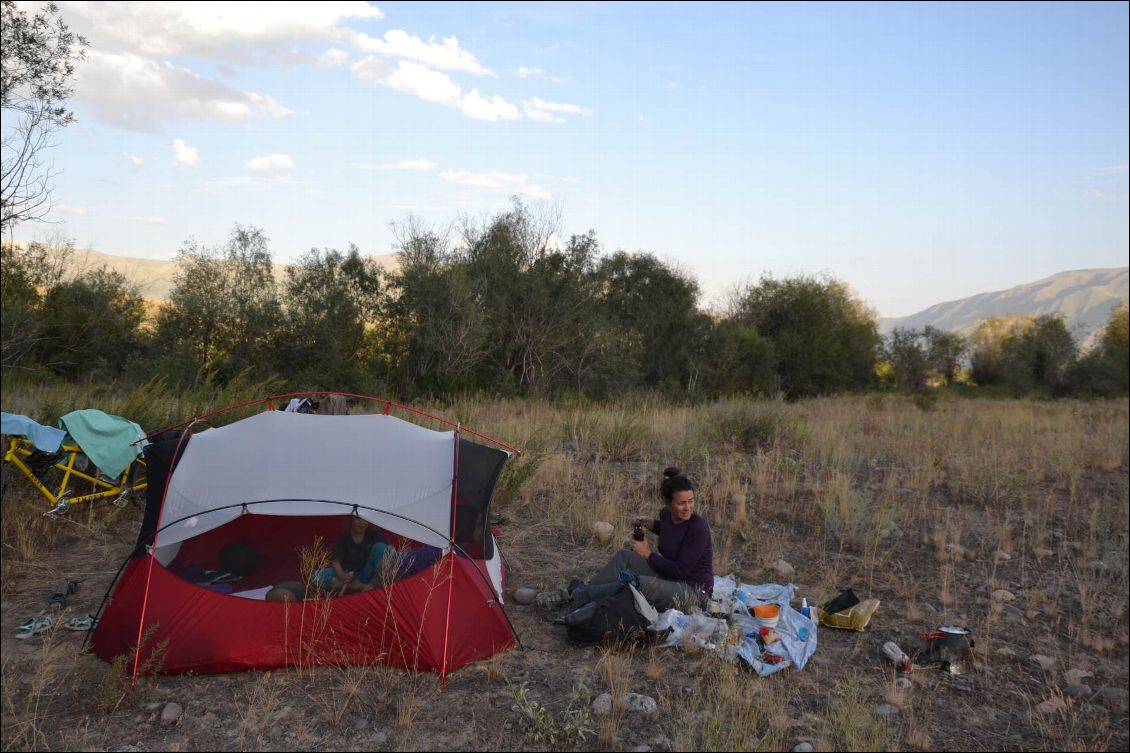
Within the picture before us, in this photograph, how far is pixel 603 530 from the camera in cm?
742

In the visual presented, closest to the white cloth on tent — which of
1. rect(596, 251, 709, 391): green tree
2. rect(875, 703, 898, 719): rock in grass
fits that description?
rect(875, 703, 898, 719): rock in grass

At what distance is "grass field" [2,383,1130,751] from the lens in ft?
13.5

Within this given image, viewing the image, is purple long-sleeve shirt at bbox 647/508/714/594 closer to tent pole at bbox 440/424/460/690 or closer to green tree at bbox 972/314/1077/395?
tent pole at bbox 440/424/460/690

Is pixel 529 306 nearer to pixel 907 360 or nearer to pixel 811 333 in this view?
pixel 811 333

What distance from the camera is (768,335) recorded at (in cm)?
3131

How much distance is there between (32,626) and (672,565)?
170 inches

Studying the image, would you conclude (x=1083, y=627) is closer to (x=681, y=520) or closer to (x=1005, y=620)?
(x=1005, y=620)

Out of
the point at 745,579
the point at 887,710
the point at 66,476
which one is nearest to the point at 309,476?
the point at 66,476

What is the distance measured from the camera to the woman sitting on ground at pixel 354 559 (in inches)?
200

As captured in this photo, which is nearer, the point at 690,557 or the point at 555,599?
the point at 690,557

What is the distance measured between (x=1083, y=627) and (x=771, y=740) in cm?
324

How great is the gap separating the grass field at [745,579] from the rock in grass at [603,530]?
71 mm

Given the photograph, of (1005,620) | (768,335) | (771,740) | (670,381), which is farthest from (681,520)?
(768,335)

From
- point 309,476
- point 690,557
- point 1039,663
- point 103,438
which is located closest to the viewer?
point 1039,663
